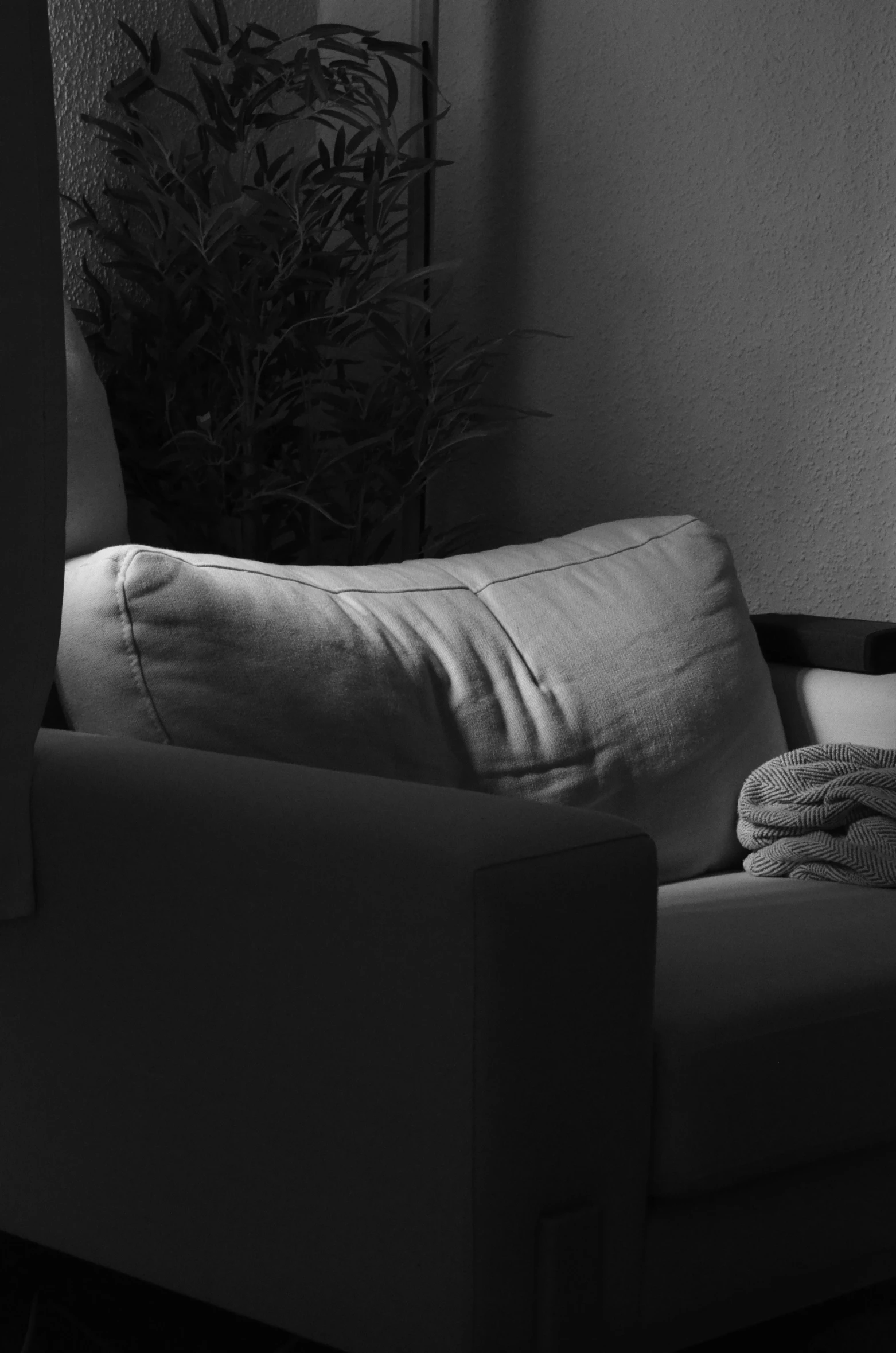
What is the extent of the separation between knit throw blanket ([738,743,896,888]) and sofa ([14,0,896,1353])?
0.59 feet

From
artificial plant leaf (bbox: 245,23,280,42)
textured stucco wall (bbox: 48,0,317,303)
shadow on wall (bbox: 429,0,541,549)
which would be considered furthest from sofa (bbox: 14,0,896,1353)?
shadow on wall (bbox: 429,0,541,549)

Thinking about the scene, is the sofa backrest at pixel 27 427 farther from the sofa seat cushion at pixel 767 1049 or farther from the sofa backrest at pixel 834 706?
the sofa backrest at pixel 834 706

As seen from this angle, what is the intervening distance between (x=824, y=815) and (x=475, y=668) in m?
0.40

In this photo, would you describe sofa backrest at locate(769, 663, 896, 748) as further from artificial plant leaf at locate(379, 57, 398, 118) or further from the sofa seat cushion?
artificial plant leaf at locate(379, 57, 398, 118)

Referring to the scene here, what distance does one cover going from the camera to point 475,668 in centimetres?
163

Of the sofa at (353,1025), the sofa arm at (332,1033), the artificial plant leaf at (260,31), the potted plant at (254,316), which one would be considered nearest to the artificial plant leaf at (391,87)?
the potted plant at (254,316)

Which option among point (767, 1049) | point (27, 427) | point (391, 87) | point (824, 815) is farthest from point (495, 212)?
point (767, 1049)

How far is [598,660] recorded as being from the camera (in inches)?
67.9

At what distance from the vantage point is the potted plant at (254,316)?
81.7 inches

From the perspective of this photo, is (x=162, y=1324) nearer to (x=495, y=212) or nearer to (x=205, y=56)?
(x=205, y=56)

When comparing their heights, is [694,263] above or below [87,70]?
below

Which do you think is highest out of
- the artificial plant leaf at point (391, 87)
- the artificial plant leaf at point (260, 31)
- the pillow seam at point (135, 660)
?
the artificial plant leaf at point (260, 31)

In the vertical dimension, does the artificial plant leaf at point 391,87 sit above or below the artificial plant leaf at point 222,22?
below

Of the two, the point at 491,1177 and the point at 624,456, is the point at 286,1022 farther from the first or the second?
the point at 624,456
